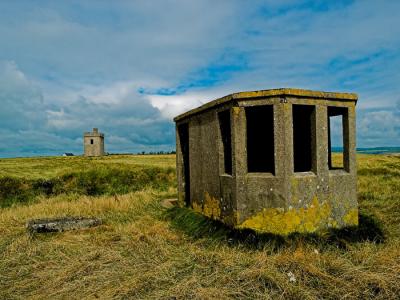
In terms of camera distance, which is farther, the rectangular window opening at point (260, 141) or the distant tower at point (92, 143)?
the distant tower at point (92, 143)

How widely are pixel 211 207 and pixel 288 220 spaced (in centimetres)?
212

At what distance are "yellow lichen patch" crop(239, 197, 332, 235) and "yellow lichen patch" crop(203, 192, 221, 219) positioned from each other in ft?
3.65

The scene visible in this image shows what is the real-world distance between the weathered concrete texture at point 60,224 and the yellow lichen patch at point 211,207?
3.02 m

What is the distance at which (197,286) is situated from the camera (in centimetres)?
480

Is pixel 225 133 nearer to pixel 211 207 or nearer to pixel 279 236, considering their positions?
pixel 211 207

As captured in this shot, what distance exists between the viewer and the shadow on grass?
245 inches

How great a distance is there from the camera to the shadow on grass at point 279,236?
6219mm

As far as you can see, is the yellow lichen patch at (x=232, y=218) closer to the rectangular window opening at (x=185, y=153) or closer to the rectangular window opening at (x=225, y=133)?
the rectangular window opening at (x=225, y=133)

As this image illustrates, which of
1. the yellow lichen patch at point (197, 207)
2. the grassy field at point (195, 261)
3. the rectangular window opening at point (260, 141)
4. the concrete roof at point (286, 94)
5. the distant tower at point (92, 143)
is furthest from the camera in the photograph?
the distant tower at point (92, 143)

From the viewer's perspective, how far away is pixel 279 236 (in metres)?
6.30

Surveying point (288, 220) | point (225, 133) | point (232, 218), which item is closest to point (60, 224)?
point (232, 218)

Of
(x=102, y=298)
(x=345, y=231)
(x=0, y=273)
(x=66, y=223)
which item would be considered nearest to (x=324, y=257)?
(x=345, y=231)

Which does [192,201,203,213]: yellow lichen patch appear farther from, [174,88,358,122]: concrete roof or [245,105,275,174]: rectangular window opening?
[174,88,358,122]: concrete roof

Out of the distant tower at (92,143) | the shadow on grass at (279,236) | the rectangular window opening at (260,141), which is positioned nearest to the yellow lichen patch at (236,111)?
the rectangular window opening at (260,141)
